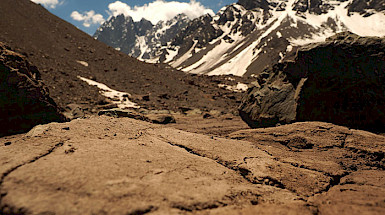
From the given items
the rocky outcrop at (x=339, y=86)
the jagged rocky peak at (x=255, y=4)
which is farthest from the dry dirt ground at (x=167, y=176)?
the jagged rocky peak at (x=255, y=4)

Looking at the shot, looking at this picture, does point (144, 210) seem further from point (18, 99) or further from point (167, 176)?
point (18, 99)

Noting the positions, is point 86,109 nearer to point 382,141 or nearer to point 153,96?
point 153,96

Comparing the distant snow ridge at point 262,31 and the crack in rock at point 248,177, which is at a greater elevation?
the distant snow ridge at point 262,31

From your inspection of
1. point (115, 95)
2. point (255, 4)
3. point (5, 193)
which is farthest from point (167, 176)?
point (255, 4)

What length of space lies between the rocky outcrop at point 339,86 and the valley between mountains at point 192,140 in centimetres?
4

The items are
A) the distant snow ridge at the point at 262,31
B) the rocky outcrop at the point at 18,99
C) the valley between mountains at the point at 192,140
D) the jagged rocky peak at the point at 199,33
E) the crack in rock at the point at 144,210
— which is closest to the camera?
the crack in rock at the point at 144,210

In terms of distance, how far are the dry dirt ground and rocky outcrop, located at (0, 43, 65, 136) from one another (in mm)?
5308

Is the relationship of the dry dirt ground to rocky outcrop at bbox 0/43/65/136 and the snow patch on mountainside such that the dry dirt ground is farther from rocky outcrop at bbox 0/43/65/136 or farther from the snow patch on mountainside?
the snow patch on mountainside

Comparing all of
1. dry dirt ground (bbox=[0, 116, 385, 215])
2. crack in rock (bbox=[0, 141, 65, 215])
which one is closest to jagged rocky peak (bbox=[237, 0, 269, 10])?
dry dirt ground (bbox=[0, 116, 385, 215])

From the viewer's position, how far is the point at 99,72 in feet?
73.8

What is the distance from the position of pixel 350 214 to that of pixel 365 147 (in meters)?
3.54

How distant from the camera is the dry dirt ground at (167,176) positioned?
200 centimetres

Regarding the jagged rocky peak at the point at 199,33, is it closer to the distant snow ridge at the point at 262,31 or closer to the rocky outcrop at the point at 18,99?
the distant snow ridge at the point at 262,31

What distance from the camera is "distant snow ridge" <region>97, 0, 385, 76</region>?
91600 mm
